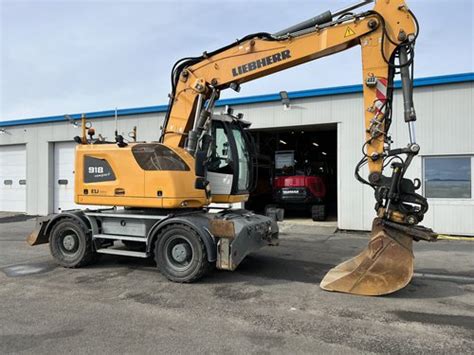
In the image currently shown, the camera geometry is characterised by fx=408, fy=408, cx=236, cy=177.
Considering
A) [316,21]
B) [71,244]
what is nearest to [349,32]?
[316,21]

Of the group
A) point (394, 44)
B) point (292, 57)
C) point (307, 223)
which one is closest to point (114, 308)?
point (292, 57)

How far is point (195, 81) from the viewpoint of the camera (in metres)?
7.19

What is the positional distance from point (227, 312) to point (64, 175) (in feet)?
46.7

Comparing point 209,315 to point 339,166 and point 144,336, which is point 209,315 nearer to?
point 144,336

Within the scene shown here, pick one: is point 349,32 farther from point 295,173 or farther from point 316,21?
point 295,173

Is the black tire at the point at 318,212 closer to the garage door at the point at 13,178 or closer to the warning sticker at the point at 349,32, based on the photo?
the warning sticker at the point at 349,32

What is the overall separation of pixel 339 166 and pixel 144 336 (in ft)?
31.2

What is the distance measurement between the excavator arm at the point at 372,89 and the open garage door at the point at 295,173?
5083mm

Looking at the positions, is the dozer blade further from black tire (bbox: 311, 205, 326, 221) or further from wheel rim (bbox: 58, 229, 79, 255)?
black tire (bbox: 311, 205, 326, 221)

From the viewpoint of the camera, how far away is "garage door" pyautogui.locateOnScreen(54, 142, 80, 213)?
17062mm

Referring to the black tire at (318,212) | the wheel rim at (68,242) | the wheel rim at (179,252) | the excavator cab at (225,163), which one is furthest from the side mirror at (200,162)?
the black tire at (318,212)

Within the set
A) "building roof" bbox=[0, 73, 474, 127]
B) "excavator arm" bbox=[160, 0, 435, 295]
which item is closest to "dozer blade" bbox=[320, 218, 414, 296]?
"excavator arm" bbox=[160, 0, 435, 295]

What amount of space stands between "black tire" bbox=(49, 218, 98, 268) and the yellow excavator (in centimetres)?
2

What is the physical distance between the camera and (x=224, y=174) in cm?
718
